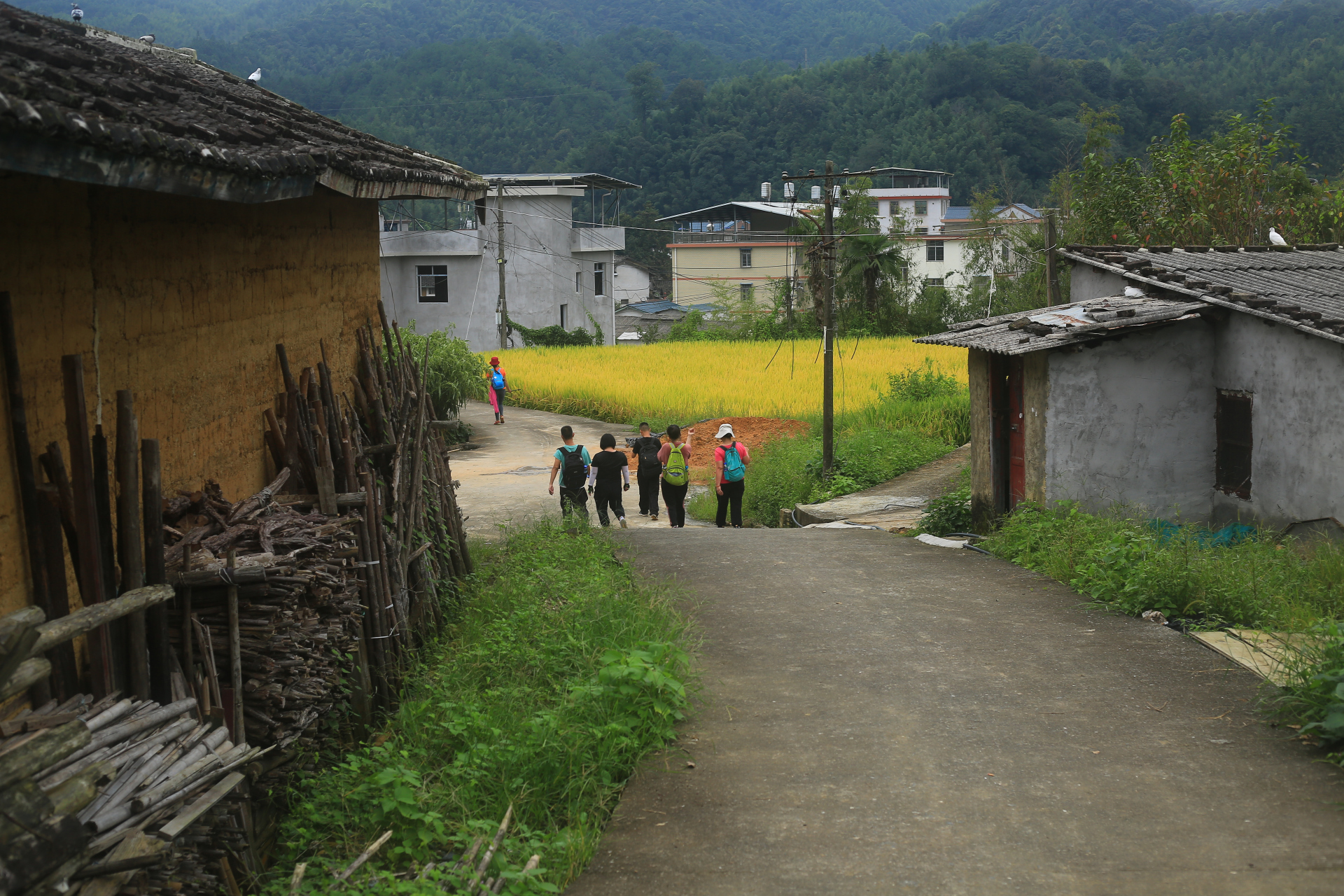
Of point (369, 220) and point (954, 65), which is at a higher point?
point (954, 65)

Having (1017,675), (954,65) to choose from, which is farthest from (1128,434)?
(954,65)

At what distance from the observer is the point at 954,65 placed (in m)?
90.0

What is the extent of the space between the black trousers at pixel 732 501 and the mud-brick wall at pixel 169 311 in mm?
7421

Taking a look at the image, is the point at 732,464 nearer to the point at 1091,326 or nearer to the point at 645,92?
the point at 1091,326

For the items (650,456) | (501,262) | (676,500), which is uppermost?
(501,262)

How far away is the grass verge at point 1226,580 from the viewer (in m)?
5.73

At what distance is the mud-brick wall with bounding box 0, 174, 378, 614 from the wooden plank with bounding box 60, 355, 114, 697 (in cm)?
13

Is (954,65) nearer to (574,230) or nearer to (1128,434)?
(574,230)

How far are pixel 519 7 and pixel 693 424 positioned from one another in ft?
421

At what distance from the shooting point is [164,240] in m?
5.29

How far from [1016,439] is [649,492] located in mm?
4799

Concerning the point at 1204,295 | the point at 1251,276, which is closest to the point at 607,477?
the point at 1204,295

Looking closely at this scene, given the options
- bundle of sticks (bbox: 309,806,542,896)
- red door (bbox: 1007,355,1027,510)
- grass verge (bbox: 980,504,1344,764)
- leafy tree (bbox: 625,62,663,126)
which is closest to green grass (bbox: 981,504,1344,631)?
grass verge (bbox: 980,504,1344,764)

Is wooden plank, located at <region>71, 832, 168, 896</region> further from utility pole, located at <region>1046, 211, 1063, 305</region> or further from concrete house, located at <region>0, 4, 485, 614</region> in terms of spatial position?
utility pole, located at <region>1046, 211, 1063, 305</region>
